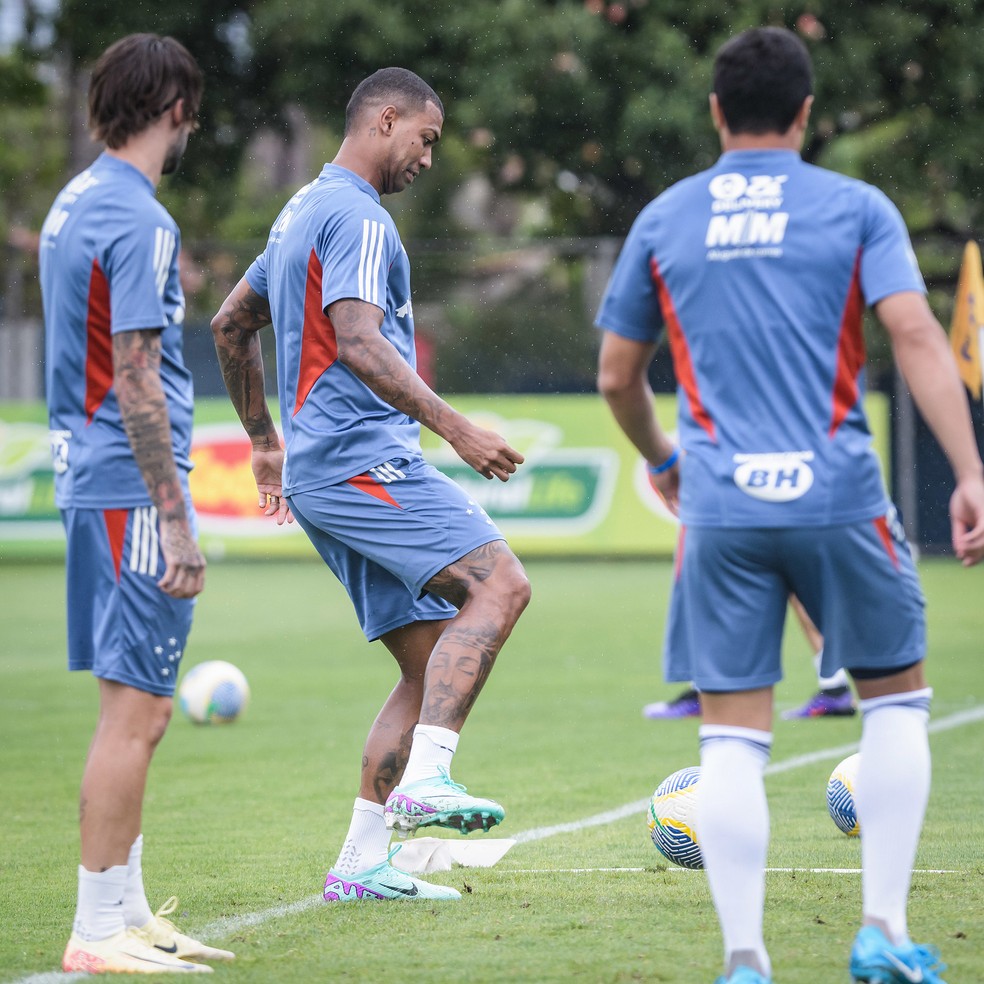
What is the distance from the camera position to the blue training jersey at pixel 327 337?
16.1ft

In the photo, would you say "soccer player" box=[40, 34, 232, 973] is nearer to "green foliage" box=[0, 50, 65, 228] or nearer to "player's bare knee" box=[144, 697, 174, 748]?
"player's bare knee" box=[144, 697, 174, 748]

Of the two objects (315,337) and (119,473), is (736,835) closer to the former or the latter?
(119,473)

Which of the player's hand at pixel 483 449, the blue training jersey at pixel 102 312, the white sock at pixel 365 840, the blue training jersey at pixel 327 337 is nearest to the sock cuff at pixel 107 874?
the blue training jersey at pixel 102 312

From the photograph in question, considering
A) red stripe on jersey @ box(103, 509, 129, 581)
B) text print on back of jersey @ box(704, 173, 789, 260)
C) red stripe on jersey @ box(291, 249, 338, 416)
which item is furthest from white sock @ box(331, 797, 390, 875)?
text print on back of jersey @ box(704, 173, 789, 260)

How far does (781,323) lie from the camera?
12.0 ft

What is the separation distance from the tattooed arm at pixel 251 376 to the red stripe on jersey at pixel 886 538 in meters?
2.33

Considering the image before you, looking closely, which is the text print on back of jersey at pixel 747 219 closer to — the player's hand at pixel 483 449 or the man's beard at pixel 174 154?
the player's hand at pixel 483 449

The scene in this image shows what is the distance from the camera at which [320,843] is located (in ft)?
20.4

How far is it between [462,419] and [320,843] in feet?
7.43

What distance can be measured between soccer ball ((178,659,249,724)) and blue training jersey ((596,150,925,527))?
6.39 metres

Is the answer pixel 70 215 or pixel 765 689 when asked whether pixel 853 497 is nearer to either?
pixel 765 689

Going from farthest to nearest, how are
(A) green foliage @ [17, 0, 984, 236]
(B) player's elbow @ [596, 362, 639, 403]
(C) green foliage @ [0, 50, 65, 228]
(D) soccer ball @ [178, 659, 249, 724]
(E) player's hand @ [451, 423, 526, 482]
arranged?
(C) green foliage @ [0, 50, 65, 228] → (A) green foliage @ [17, 0, 984, 236] → (D) soccer ball @ [178, 659, 249, 724] → (E) player's hand @ [451, 423, 526, 482] → (B) player's elbow @ [596, 362, 639, 403]

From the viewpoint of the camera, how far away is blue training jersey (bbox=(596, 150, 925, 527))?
3.64m

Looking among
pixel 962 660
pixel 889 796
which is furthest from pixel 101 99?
pixel 962 660
